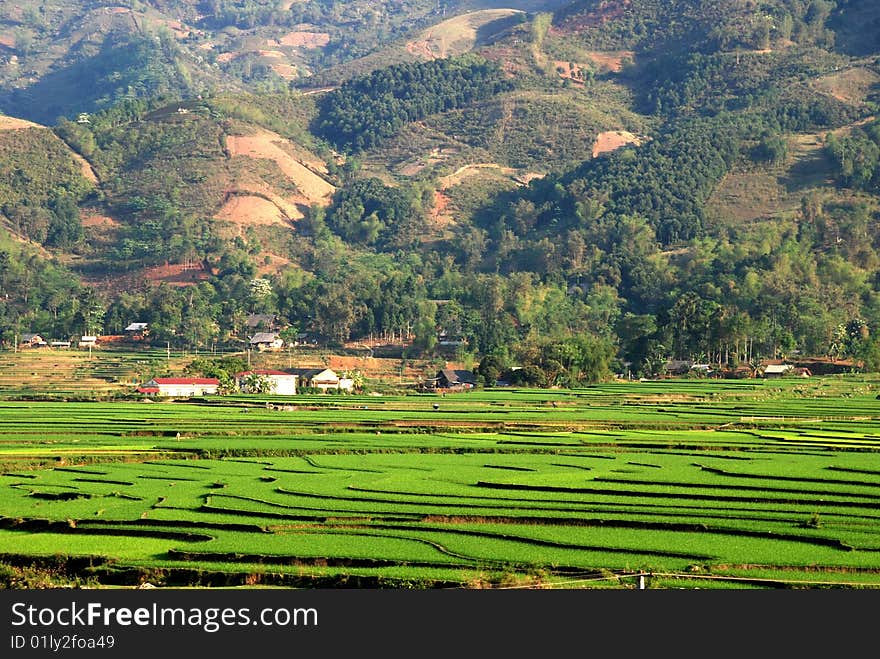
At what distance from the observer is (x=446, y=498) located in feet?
137

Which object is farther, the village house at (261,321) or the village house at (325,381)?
the village house at (261,321)

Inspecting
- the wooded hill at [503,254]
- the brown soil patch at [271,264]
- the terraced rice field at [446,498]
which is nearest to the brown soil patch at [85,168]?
the wooded hill at [503,254]

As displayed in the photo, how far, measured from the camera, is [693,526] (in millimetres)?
36438

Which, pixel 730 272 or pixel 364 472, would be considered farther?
pixel 730 272

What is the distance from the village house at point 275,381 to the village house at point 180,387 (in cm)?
255

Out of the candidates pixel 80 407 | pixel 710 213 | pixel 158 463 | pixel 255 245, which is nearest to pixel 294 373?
pixel 80 407

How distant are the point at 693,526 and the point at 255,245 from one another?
141881 millimetres

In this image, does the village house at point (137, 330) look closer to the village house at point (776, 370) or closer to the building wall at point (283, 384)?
the building wall at point (283, 384)

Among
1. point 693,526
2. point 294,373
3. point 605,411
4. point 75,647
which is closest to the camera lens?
point 75,647

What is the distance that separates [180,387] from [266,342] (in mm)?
33930

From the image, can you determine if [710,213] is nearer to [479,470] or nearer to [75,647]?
[479,470]

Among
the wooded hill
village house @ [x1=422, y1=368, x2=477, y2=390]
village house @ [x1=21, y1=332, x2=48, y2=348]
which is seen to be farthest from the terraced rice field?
village house @ [x1=21, y1=332, x2=48, y2=348]

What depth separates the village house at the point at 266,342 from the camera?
131875mm

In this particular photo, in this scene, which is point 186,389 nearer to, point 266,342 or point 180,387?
point 180,387
